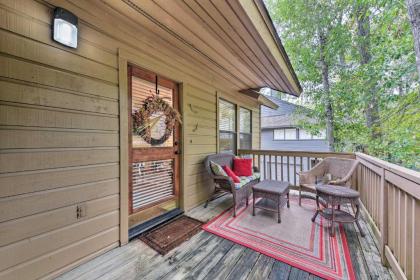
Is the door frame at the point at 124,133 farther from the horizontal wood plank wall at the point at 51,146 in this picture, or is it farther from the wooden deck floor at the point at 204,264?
the wooden deck floor at the point at 204,264

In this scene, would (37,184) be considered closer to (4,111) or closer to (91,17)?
(4,111)

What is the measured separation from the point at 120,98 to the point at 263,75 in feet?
9.53

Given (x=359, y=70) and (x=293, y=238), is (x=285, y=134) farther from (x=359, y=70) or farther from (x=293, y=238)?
(x=293, y=238)

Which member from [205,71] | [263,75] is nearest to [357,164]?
[263,75]

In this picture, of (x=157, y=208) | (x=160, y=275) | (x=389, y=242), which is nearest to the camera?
(x=160, y=275)

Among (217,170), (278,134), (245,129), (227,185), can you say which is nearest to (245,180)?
(227,185)

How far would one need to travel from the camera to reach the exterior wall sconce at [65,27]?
4.96 ft

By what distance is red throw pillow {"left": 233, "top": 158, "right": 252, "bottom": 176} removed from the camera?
140 inches

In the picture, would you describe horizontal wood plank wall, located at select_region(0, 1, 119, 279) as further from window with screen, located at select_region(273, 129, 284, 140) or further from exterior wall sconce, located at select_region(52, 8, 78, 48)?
window with screen, located at select_region(273, 129, 284, 140)

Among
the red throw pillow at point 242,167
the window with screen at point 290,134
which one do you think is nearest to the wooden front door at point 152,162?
the red throw pillow at point 242,167

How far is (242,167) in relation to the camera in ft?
11.9

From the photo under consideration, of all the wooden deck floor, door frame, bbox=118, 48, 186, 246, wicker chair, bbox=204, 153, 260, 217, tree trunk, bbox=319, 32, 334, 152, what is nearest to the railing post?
the wooden deck floor

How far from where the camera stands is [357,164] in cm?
301

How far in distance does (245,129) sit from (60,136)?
14.9 feet
